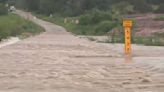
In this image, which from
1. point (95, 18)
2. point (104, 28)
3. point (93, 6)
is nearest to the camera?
point (104, 28)

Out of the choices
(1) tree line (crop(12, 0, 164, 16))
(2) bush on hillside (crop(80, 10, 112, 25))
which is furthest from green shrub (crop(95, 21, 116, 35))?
(1) tree line (crop(12, 0, 164, 16))

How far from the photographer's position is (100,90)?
9219 mm

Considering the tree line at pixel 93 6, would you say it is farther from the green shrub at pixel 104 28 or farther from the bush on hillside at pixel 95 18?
the green shrub at pixel 104 28

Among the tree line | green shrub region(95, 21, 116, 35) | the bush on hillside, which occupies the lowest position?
green shrub region(95, 21, 116, 35)

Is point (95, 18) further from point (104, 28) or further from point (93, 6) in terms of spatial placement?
point (93, 6)

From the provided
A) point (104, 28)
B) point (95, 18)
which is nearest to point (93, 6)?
point (95, 18)


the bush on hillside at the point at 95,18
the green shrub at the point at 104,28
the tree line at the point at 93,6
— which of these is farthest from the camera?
the tree line at the point at 93,6

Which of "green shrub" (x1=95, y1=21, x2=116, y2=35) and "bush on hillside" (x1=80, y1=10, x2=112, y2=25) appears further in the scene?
"bush on hillside" (x1=80, y1=10, x2=112, y2=25)

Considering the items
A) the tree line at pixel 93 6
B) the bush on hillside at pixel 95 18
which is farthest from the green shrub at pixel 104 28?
the tree line at pixel 93 6

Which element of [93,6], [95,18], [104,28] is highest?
[93,6]

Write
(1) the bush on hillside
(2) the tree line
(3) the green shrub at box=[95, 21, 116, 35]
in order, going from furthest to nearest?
(2) the tree line → (1) the bush on hillside → (3) the green shrub at box=[95, 21, 116, 35]

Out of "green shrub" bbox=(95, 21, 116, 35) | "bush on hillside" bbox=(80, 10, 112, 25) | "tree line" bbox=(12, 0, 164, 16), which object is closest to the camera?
"green shrub" bbox=(95, 21, 116, 35)

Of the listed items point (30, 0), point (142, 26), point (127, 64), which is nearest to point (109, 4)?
point (30, 0)

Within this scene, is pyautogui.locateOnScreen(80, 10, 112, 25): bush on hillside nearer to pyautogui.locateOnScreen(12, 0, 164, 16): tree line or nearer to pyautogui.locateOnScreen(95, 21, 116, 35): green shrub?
pyautogui.locateOnScreen(95, 21, 116, 35): green shrub
